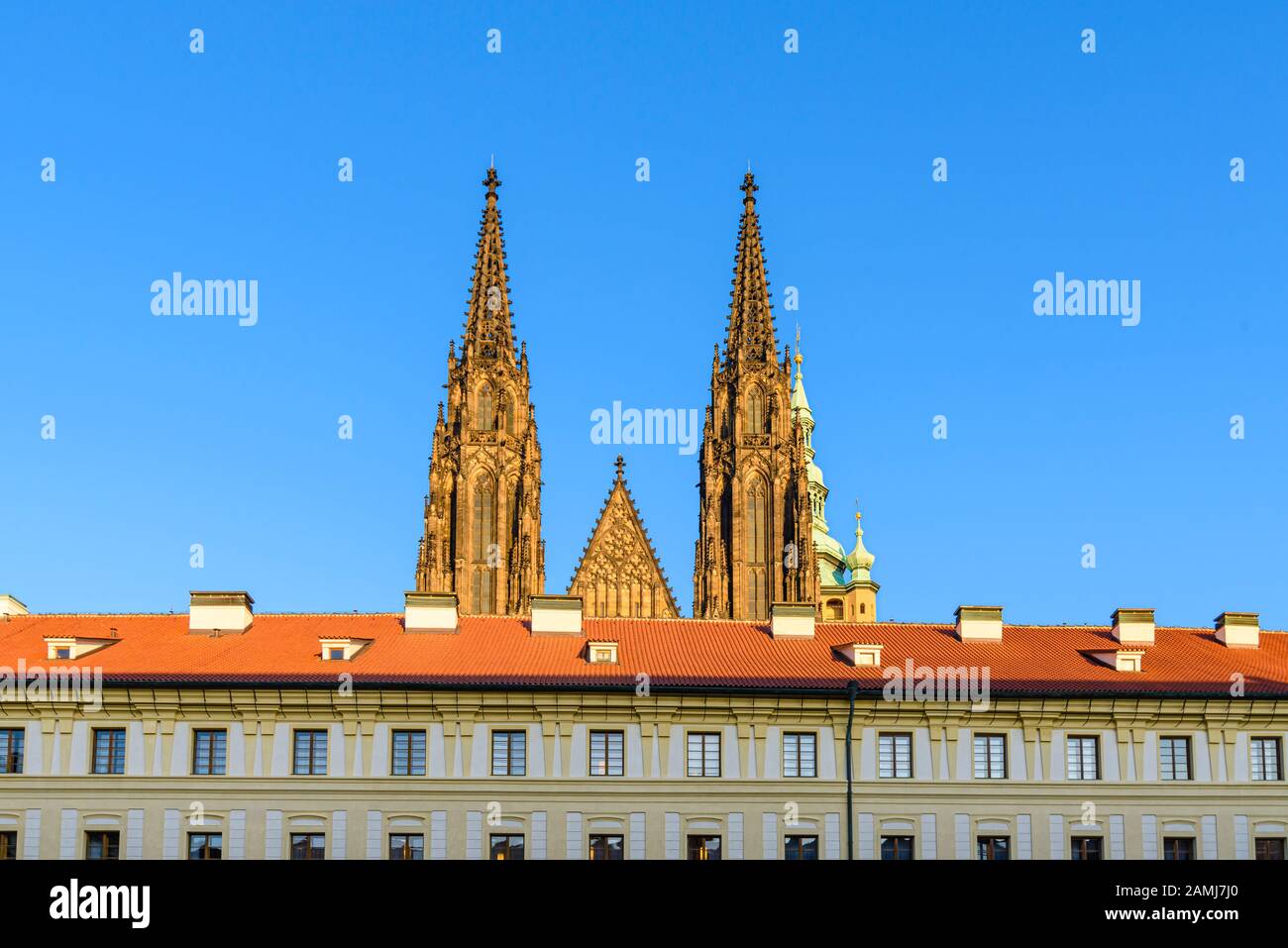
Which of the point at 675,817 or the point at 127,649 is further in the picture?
the point at 127,649

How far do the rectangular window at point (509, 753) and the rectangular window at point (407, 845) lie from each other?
9.54ft

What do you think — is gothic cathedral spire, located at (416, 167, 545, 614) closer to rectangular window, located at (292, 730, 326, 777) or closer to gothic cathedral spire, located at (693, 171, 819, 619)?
gothic cathedral spire, located at (693, 171, 819, 619)

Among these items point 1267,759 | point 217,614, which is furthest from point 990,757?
point 217,614

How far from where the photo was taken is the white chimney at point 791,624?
209 ft

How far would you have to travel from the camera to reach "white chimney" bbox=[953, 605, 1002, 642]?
63375mm

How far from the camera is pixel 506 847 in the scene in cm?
5488

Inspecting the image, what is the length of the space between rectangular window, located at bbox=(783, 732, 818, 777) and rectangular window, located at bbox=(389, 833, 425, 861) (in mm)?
10964

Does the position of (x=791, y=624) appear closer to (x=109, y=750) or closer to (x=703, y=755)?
(x=703, y=755)

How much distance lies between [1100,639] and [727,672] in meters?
14.3

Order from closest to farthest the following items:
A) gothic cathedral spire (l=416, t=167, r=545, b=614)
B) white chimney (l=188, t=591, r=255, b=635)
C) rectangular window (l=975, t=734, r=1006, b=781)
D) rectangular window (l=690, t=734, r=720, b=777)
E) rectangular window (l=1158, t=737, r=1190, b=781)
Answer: rectangular window (l=690, t=734, r=720, b=777)
rectangular window (l=975, t=734, r=1006, b=781)
rectangular window (l=1158, t=737, r=1190, b=781)
white chimney (l=188, t=591, r=255, b=635)
gothic cathedral spire (l=416, t=167, r=545, b=614)

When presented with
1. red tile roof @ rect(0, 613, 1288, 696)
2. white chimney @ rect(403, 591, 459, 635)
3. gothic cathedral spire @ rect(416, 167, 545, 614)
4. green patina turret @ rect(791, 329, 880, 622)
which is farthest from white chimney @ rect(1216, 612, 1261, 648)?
green patina turret @ rect(791, 329, 880, 622)

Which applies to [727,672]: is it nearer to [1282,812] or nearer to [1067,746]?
[1067,746]

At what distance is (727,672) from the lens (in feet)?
189
